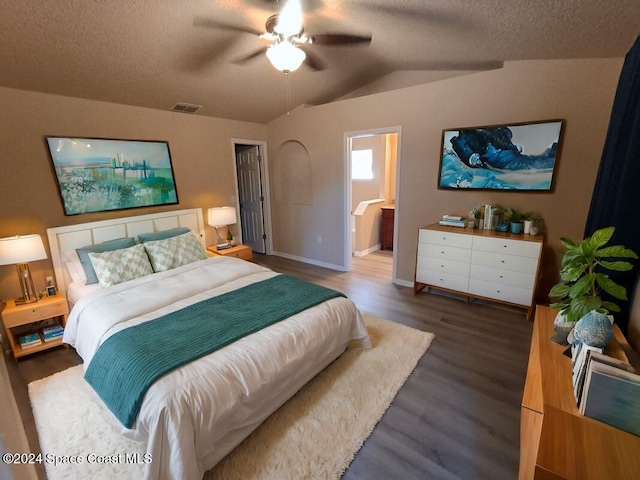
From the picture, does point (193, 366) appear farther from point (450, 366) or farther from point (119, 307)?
point (450, 366)

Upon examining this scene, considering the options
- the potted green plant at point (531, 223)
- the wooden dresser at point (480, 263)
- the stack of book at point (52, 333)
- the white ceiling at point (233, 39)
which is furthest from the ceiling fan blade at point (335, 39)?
the stack of book at point (52, 333)

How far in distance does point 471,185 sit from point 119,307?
3.64 meters

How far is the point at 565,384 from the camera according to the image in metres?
1.18

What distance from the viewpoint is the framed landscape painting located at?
296 centimetres

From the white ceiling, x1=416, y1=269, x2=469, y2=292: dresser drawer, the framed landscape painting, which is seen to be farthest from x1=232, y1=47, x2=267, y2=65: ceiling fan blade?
x1=416, y1=269, x2=469, y2=292: dresser drawer

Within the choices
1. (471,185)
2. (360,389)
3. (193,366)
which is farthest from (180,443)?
(471,185)

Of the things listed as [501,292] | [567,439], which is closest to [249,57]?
[567,439]

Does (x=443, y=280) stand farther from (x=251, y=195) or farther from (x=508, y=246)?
(x=251, y=195)

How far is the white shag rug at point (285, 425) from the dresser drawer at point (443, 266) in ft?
4.43

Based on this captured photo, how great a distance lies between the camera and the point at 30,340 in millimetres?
2561

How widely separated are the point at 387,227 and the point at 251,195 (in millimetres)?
2719

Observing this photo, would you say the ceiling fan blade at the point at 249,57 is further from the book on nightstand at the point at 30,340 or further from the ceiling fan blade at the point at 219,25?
the book on nightstand at the point at 30,340

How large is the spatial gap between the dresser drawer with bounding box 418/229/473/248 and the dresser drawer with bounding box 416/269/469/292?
1.26ft

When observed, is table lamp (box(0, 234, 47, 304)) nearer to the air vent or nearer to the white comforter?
the white comforter
